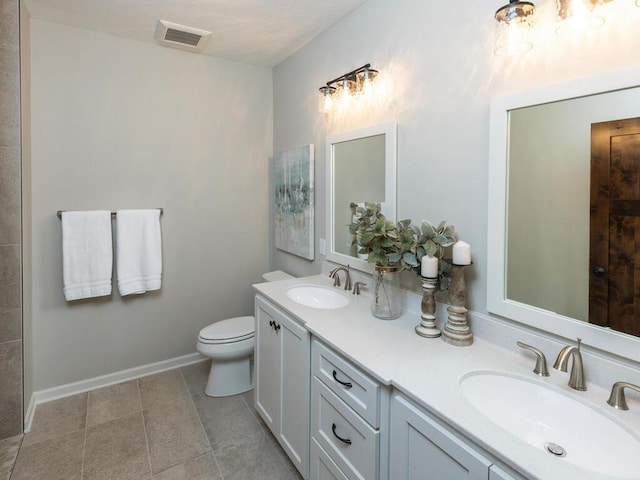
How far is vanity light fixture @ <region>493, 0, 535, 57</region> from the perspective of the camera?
1130 mm

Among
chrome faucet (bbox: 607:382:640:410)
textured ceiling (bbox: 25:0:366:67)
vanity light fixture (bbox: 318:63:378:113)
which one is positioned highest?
textured ceiling (bbox: 25:0:366:67)

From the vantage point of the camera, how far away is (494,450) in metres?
0.79

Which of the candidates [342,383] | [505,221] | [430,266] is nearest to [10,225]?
[342,383]

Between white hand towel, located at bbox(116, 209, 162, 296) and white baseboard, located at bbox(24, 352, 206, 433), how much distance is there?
0.61 m

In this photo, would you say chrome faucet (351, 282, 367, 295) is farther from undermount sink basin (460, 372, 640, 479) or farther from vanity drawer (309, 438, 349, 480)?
undermount sink basin (460, 372, 640, 479)

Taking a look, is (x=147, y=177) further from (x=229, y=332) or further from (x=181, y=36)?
(x=229, y=332)

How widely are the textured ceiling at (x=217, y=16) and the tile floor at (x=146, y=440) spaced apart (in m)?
2.43

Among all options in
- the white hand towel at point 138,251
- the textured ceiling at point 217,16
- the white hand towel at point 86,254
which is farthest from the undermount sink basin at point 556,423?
the white hand towel at point 86,254

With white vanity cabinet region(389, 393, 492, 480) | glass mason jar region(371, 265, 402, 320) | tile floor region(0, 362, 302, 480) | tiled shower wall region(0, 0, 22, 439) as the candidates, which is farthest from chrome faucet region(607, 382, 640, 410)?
tiled shower wall region(0, 0, 22, 439)

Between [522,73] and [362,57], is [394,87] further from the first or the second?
[522,73]

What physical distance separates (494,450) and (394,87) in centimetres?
157

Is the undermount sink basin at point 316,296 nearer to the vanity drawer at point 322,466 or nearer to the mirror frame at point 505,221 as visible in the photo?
the vanity drawer at point 322,466

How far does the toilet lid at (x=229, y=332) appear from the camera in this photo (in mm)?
2342

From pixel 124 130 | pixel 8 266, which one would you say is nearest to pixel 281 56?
pixel 124 130
